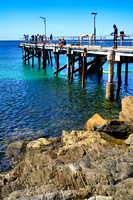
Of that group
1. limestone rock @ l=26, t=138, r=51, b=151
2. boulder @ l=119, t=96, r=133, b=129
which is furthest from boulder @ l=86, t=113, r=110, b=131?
limestone rock @ l=26, t=138, r=51, b=151

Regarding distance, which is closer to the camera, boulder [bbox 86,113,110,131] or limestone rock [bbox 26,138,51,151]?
limestone rock [bbox 26,138,51,151]

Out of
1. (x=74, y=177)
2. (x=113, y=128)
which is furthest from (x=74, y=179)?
(x=113, y=128)

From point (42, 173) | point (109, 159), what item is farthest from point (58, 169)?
point (109, 159)

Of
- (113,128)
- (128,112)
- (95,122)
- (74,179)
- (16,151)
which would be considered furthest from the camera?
(128,112)

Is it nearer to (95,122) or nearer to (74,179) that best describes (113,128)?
(95,122)

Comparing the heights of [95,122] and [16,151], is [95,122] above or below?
above

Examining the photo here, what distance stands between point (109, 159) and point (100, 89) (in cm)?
1771

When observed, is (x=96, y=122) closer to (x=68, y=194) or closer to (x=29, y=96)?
(x=68, y=194)

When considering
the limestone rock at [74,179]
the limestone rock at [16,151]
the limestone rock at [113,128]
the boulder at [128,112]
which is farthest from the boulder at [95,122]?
the limestone rock at [74,179]

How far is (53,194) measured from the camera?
5352 mm

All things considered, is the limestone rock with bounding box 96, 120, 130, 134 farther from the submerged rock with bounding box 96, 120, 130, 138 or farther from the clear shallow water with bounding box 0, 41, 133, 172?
the clear shallow water with bounding box 0, 41, 133, 172

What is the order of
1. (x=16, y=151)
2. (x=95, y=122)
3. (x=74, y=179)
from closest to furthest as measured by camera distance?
(x=74, y=179) < (x=16, y=151) < (x=95, y=122)

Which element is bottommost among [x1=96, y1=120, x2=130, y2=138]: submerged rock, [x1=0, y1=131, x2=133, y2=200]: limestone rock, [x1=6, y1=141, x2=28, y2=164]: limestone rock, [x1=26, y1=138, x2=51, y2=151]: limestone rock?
[x1=6, y1=141, x2=28, y2=164]: limestone rock

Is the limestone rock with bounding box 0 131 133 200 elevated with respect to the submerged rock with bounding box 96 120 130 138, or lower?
elevated
